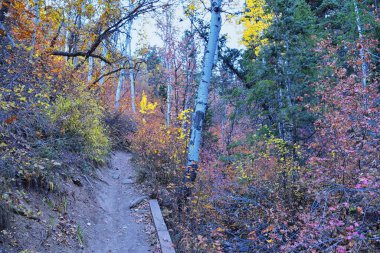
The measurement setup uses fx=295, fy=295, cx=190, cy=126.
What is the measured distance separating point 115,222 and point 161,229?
120cm

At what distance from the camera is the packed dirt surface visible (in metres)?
4.47

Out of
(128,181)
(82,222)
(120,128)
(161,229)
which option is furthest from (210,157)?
(120,128)

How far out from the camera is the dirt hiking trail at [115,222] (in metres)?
5.74

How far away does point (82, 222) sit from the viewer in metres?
5.99

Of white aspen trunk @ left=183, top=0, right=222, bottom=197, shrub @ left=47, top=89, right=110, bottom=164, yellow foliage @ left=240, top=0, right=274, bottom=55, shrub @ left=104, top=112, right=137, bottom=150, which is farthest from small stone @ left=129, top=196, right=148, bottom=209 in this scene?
yellow foliage @ left=240, top=0, right=274, bottom=55

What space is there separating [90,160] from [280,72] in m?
6.59

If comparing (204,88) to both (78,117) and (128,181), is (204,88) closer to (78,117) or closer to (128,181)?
(78,117)

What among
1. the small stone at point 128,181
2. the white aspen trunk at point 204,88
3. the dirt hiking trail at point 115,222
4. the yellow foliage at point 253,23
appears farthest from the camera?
the yellow foliage at point 253,23

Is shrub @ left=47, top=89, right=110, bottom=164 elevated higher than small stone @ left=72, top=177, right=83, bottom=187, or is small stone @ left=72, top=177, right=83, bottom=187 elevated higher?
Answer: shrub @ left=47, top=89, right=110, bottom=164

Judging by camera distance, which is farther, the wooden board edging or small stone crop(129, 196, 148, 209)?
small stone crop(129, 196, 148, 209)

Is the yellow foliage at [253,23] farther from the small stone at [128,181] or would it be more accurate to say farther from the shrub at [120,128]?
the small stone at [128,181]

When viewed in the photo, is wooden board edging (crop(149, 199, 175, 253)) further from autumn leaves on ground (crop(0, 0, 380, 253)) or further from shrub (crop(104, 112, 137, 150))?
shrub (crop(104, 112, 137, 150))

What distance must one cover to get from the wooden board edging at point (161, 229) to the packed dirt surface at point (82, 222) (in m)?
0.17

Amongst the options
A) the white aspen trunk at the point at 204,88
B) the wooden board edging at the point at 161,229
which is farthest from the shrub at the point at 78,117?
the white aspen trunk at the point at 204,88
